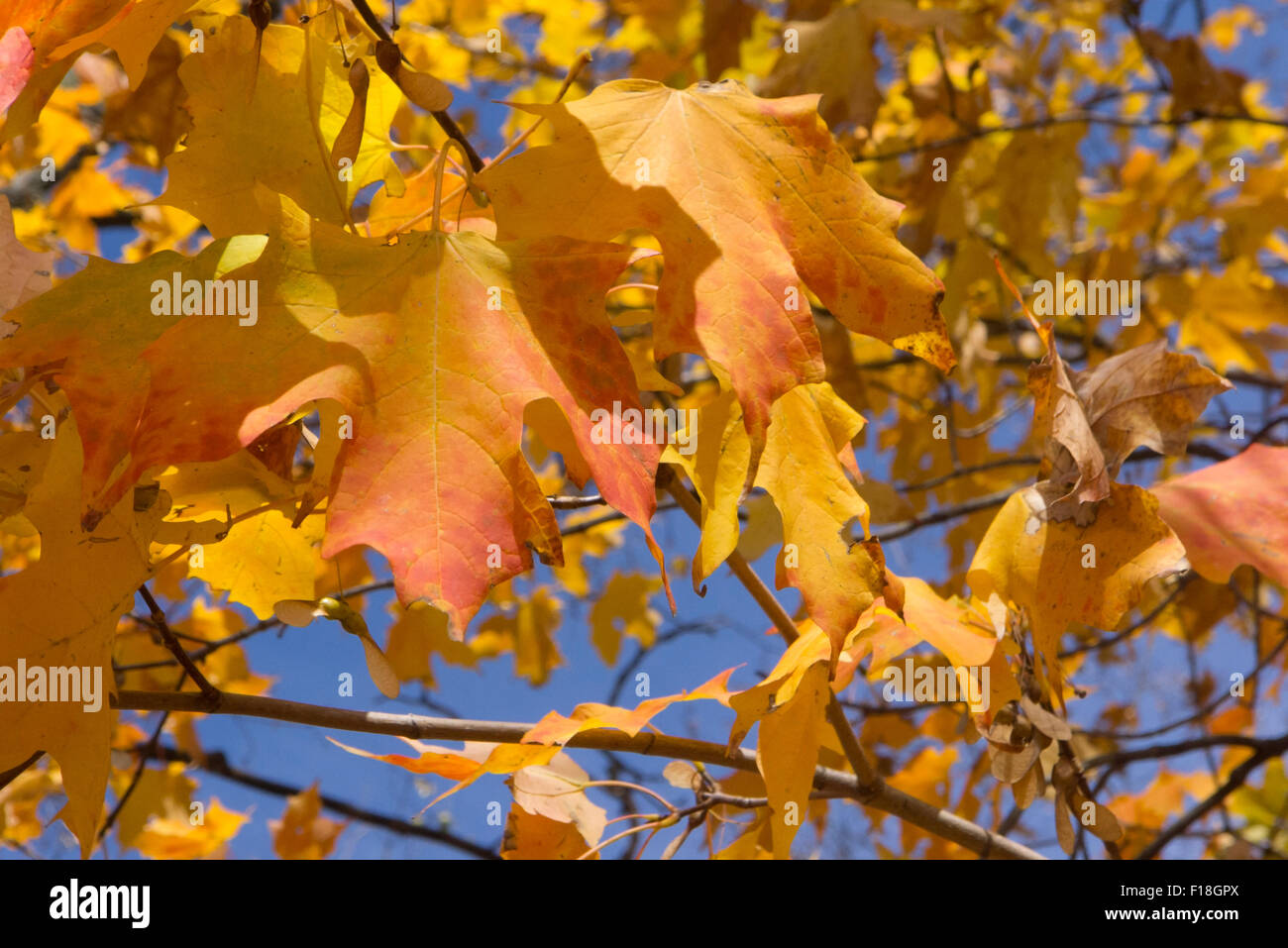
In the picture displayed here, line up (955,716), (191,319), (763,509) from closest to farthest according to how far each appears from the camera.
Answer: (191,319) → (763,509) → (955,716)

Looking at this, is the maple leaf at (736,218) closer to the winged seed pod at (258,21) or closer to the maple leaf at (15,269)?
the winged seed pod at (258,21)

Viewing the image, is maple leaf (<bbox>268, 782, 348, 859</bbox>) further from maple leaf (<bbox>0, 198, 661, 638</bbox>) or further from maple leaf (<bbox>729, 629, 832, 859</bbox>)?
maple leaf (<bbox>0, 198, 661, 638</bbox>)

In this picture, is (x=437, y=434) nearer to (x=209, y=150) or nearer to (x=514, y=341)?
(x=514, y=341)

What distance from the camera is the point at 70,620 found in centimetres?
66

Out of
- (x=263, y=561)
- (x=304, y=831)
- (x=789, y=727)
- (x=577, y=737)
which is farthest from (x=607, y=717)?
(x=304, y=831)

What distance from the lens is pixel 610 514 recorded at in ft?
6.13

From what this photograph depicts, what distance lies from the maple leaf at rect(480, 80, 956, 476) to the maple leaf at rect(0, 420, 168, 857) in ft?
1.07

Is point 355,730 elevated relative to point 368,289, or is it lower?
lower

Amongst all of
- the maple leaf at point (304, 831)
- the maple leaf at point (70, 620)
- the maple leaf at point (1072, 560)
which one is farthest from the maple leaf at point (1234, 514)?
the maple leaf at point (304, 831)

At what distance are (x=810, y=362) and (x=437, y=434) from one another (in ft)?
0.74

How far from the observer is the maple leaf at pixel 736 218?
0.62m

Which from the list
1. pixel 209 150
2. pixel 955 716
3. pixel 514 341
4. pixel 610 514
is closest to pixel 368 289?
pixel 514 341

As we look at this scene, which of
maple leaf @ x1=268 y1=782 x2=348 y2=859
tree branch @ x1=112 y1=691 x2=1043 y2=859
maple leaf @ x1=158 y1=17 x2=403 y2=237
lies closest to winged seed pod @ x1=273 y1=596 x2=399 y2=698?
tree branch @ x1=112 y1=691 x2=1043 y2=859

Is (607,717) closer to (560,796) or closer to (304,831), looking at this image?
(560,796)
